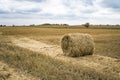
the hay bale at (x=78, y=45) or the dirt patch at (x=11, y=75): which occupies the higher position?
the hay bale at (x=78, y=45)

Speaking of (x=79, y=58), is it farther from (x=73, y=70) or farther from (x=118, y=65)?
(x=73, y=70)

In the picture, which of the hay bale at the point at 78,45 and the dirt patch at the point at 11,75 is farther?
the hay bale at the point at 78,45

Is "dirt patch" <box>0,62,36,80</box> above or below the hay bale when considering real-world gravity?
below

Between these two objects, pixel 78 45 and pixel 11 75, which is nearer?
pixel 11 75

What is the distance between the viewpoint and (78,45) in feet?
47.8

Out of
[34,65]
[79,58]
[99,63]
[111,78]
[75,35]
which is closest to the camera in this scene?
[111,78]

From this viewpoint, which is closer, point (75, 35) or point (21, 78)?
point (21, 78)

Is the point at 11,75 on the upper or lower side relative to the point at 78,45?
lower

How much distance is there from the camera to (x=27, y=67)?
10.7 m

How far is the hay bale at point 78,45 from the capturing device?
14.5 m

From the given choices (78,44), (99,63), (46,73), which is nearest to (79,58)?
(78,44)

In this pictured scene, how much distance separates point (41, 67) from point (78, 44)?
178 inches

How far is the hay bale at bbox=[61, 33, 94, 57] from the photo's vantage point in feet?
47.7

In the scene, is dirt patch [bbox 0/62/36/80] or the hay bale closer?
dirt patch [bbox 0/62/36/80]
